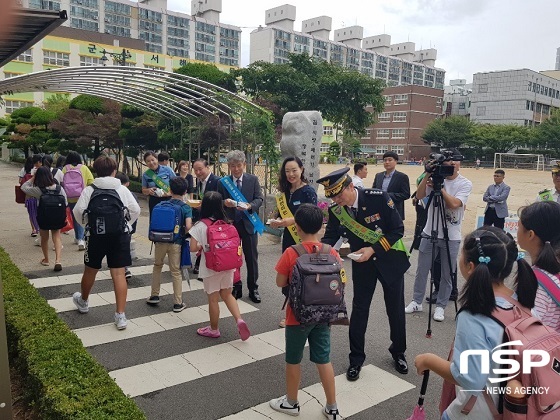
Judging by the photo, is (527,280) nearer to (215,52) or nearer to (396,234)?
(396,234)

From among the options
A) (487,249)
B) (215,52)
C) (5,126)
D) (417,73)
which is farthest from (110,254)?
Answer: (417,73)

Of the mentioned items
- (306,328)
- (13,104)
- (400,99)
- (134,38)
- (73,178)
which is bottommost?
(306,328)

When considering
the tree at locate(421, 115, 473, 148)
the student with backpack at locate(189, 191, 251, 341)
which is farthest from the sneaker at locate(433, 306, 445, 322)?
the tree at locate(421, 115, 473, 148)

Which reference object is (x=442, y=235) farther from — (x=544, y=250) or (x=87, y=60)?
(x=87, y=60)

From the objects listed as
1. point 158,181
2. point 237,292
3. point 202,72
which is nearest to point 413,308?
point 237,292

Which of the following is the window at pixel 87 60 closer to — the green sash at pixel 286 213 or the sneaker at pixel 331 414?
the green sash at pixel 286 213

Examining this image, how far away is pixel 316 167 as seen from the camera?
890 cm

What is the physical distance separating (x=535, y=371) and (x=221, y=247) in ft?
8.94

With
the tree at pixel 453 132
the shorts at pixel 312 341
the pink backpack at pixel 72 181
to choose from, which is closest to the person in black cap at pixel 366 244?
the shorts at pixel 312 341

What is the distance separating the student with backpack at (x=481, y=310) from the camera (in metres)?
1.65

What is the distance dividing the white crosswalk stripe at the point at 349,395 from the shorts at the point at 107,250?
75.4 inches

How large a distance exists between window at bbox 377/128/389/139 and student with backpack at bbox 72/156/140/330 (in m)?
70.2

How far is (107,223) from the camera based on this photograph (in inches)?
158

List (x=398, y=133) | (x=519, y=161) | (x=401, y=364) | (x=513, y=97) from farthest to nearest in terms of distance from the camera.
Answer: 1. (x=398, y=133)
2. (x=513, y=97)
3. (x=519, y=161)
4. (x=401, y=364)
